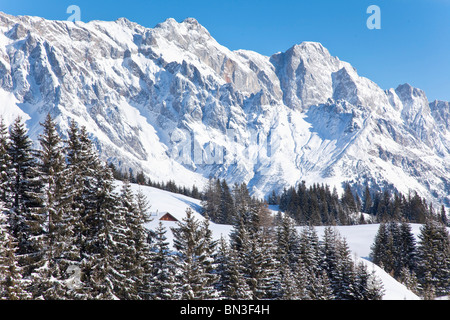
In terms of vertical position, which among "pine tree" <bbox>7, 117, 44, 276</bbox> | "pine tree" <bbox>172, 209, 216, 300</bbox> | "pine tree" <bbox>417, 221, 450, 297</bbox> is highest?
"pine tree" <bbox>7, 117, 44, 276</bbox>

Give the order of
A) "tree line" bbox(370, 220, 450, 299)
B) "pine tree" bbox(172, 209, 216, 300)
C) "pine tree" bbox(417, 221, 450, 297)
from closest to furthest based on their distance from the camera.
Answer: "pine tree" bbox(172, 209, 216, 300), "pine tree" bbox(417, 221, 450, 297), "tree line" bbox(370, 220, 450, 299)

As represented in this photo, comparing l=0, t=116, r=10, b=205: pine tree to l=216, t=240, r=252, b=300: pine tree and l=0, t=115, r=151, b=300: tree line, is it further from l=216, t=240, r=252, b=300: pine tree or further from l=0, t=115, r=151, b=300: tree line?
l=216, t=240, r=252, b=300: pine tree

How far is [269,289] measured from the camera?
1649 inches

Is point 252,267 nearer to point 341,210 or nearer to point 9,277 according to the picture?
point 9,277

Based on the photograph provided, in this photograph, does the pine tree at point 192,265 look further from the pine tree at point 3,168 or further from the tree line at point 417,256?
the tree line at point 417,256

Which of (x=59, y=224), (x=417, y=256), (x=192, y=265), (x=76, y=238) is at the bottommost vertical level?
(x=417, y=256)

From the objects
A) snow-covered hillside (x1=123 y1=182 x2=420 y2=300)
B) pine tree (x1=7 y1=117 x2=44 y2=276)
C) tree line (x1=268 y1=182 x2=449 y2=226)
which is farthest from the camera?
tree line (x1=268 y1=182 x2=449 y2=226)

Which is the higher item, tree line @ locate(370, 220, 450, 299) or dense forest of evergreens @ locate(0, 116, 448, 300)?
dense forest of evergreens @ locate(0, 116, 448, 300)

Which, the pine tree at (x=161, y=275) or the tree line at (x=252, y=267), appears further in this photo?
the pine tree at (x=161, y=275)

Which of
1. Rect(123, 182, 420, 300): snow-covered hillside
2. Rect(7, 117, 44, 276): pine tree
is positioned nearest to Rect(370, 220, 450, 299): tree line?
Rect(123, 182, 420, 300): snow-covered hillside

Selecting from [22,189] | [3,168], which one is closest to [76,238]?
[22,189]

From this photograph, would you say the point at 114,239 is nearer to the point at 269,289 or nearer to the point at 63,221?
the point at 63,221

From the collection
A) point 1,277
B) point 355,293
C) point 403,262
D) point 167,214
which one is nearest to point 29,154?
point 1,277

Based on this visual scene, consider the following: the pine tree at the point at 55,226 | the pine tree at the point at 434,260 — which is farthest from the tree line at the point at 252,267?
the pine tree at the point at 434,260
